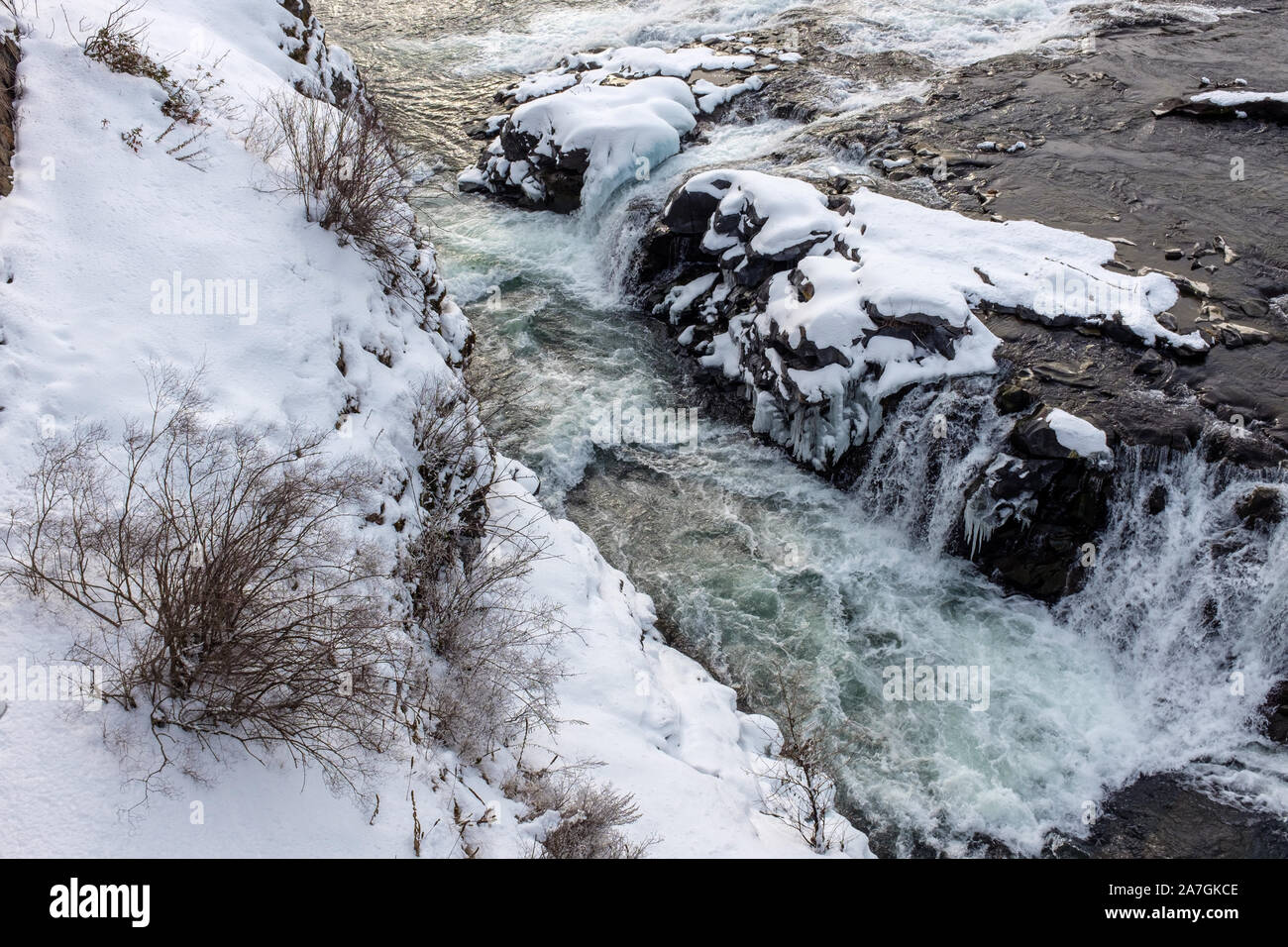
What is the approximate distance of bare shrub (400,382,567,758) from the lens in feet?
22.6

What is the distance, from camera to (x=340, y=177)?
355 inches

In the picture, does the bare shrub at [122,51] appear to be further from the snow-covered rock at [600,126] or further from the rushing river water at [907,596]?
the snow-covered rock at [600,126]

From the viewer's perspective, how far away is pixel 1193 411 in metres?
9.65

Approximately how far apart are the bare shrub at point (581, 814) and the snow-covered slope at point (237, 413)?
16 centimetres

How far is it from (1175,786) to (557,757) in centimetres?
585

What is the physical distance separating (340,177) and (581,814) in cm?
681

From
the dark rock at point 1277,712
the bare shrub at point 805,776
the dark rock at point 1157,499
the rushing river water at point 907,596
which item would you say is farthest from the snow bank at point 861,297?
the dark rock at point 1277,712

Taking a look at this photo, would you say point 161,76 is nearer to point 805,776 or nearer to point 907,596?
point 805,776

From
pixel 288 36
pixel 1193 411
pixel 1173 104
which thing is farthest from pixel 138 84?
pixel 1173 104

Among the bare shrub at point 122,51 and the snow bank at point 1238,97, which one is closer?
the bare shrub at point 122,51

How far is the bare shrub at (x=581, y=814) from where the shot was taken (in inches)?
235

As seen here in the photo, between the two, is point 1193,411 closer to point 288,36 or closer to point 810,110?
point 810,110

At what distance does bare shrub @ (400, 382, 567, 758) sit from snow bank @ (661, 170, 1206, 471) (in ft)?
14.0

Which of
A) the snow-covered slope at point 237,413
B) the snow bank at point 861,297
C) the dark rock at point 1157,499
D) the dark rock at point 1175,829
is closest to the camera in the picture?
the snow-covered slope at point 237,413
